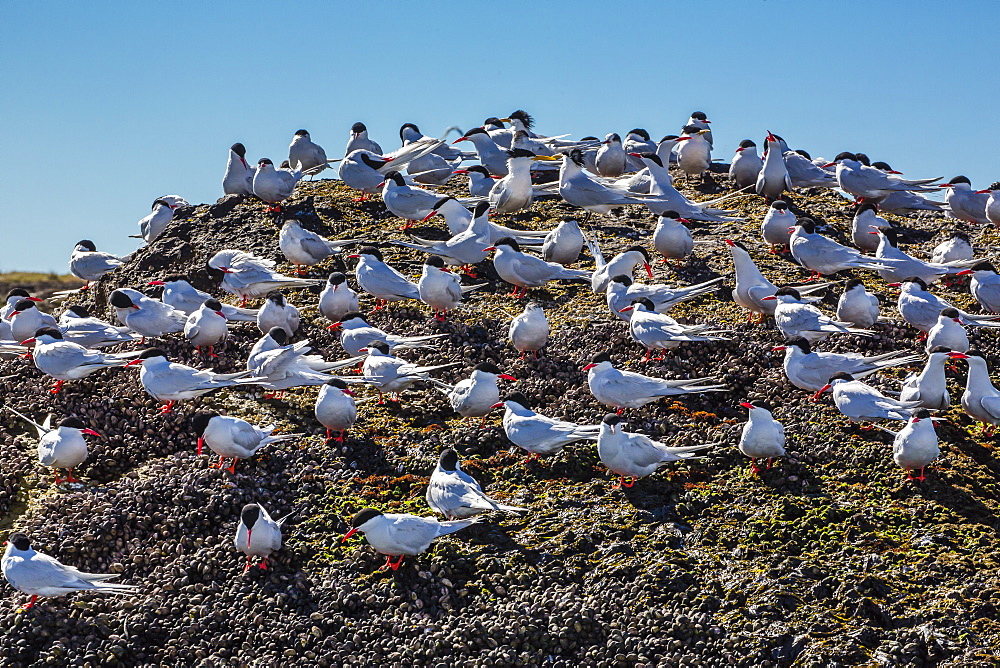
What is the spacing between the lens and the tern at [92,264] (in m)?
14.3

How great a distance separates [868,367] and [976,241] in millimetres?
4993

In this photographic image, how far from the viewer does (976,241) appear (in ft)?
41.9

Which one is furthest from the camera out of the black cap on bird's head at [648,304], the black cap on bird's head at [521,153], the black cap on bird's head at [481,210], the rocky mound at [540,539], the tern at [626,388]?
the black cap on bird's head at [521,153]

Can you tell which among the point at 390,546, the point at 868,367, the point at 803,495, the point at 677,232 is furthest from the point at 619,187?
the point at 390,546

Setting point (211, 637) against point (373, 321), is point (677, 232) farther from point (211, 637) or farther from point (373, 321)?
point (211, 637)

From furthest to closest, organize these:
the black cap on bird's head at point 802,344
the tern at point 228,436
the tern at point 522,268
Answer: the tern at point 522,268 → the black cap on bird's head at point 802,344 → the tern at point 228,436

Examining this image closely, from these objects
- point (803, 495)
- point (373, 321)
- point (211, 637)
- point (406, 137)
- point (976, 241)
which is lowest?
point (211, 637)

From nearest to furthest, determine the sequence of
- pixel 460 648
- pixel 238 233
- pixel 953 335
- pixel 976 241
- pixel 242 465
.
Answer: pixel 460 648 < pixel 242 465 < pixel 953 335 < pixel 976 241 < pixel 238 233

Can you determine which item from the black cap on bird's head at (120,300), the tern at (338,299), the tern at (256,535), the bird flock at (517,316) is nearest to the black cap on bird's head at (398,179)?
the bird flock at (517,316)

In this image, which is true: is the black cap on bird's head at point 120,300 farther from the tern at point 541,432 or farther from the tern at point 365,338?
the tern at point 541,432

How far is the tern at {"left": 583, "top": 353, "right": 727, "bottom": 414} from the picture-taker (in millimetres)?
8703

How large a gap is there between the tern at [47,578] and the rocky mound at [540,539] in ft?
0.45

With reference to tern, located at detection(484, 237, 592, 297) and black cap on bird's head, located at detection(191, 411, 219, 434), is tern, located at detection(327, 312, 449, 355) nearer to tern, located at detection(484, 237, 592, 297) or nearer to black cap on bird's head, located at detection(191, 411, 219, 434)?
tern, located at detection(484, 237, 592, 297)

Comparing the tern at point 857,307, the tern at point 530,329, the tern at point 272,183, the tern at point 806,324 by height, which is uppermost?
the tern at point 272,183
